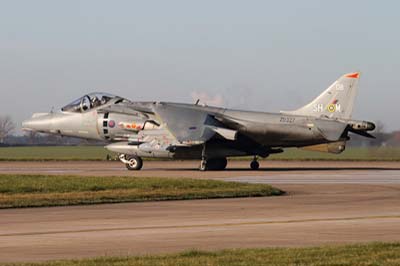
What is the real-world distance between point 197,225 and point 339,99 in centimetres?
2571

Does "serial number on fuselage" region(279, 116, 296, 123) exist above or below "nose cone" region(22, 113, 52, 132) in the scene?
above

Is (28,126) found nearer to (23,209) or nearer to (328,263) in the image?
(23,209)

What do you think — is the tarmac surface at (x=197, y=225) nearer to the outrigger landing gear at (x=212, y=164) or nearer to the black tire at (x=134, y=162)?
the outrigger landing gear at (x=212, y=164)

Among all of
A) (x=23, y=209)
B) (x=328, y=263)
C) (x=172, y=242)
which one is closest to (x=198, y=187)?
(x=23, y=209)

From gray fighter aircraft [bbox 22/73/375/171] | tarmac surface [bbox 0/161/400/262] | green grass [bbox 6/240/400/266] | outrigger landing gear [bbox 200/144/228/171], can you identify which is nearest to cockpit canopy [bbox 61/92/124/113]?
gray fighter aircraft [bbox 22/73/375/171]

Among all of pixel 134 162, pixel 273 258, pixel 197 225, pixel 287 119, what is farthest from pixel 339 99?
A: pixel 273 258

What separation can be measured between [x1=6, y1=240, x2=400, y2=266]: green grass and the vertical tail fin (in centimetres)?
2907

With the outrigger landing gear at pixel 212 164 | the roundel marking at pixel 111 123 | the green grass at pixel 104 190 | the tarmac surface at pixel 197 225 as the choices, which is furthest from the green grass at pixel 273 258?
the roundel marking at pixel 111 123

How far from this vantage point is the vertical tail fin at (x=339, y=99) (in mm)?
43031

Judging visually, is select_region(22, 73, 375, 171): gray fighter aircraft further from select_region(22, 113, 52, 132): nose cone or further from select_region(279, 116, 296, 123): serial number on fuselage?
select_region(22, 113, 52, 132): nose cone

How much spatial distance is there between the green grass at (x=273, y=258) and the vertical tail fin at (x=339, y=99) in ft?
95.4

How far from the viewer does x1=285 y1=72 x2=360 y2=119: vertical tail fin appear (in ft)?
141

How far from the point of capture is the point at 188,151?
42.9 metres

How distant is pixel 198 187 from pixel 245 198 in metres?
3.05
